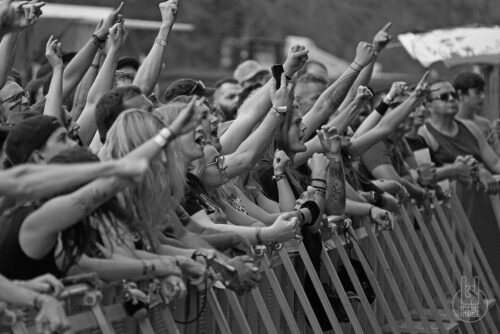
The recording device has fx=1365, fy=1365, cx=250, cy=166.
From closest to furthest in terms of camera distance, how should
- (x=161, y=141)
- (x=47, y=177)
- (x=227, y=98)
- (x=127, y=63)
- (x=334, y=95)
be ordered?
(x=47, y=177) < (x=161, y=141) < (x=334, y=95) < (x=127, y=63) < (x=227, y=98)

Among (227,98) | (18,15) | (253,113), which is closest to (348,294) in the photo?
(253,113)

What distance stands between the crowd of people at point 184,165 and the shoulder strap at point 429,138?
0.06ft

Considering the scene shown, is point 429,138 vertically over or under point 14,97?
under

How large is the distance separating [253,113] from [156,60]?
0.69 meters

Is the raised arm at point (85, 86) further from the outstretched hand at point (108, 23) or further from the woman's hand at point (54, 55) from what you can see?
the woman's hand at point (54, 55)

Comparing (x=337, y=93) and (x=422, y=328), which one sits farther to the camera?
(x=422, y=328)

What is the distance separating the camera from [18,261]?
5.37 meters

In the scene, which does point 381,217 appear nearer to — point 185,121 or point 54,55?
point 54,55

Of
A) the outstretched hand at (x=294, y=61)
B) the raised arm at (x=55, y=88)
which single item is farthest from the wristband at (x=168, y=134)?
the outstretched hand at (x=294, y=61)

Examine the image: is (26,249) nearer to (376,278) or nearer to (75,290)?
(75,290)

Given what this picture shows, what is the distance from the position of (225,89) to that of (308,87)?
47.1 inches

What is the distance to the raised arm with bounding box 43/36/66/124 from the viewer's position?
722cm

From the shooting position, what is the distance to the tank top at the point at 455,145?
12770mm

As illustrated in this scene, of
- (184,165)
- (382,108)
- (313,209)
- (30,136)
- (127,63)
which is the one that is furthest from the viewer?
(382,108)
